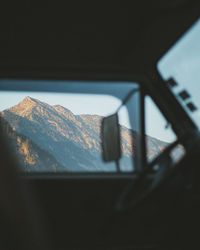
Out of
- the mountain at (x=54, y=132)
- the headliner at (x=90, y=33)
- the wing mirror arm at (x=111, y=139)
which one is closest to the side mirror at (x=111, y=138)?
the wing mirror arm at (x=111, y=139)

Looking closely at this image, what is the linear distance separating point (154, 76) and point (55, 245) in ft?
5.43

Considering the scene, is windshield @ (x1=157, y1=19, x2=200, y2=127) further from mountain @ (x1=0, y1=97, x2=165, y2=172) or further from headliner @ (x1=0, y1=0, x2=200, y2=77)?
mountain @ (x1=0, y1=97, x2=165, y2=172)

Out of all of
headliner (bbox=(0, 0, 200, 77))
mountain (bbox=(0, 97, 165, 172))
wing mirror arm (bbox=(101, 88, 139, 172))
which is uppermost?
mountain (bbox=(0, 97, 165, 172))

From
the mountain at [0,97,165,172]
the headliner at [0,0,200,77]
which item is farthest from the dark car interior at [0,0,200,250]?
the mountain at [0,97,165,172]

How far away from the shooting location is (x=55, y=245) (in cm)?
204

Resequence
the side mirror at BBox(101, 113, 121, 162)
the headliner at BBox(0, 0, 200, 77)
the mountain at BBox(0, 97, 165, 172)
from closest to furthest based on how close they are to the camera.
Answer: the headliner at BBox(0, 0, 200, 77) < the side mirror at BBox(101, 113, 121, 162) < the mountain at BBox(0, 97, 165, 172)

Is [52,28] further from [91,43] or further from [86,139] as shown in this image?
[86,139]

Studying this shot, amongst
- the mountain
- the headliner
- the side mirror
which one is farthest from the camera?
the mountain

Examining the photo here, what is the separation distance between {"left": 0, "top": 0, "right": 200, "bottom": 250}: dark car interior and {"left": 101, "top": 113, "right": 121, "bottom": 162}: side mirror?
0.07ft

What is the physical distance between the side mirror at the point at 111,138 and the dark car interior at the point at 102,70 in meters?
0.02

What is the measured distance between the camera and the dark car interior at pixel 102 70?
2.04 meters

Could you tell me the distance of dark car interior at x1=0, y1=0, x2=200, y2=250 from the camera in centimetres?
204

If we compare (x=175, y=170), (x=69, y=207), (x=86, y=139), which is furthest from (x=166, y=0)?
(x=86, y=139)

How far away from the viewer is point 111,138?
2.34 meters
